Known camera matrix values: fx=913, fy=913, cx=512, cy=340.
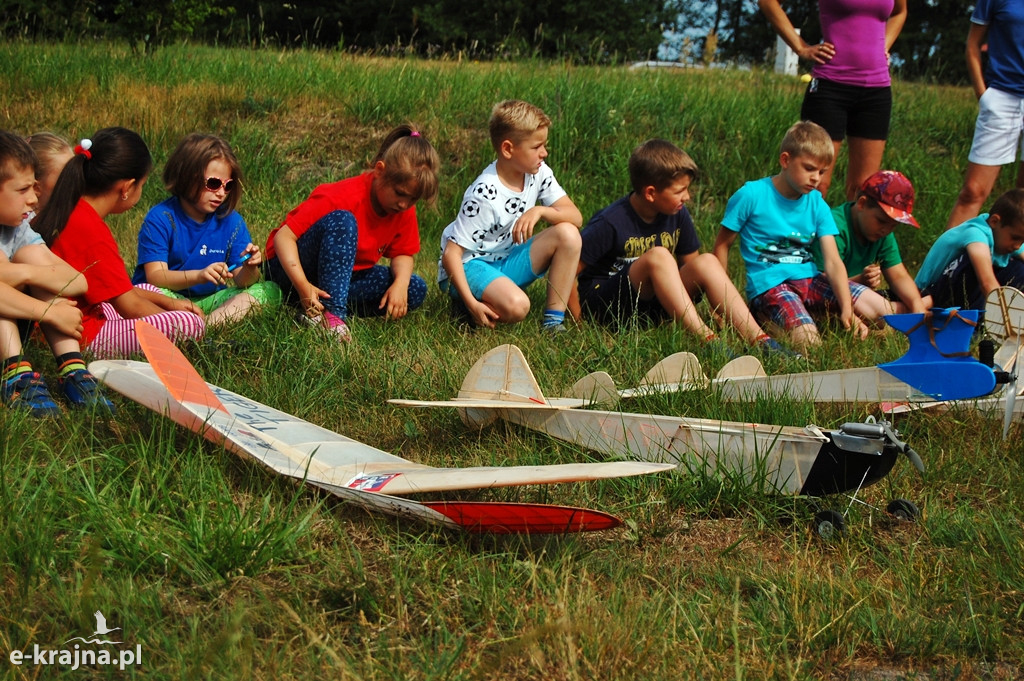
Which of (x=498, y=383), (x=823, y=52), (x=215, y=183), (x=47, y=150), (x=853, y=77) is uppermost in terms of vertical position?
(x=823, y=52)

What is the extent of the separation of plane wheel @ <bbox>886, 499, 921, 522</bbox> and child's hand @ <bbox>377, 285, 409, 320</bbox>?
2.47m

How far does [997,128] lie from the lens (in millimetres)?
5359

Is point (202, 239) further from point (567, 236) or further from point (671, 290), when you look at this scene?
point (671, 290)

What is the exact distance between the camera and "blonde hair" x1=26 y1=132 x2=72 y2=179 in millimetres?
3803

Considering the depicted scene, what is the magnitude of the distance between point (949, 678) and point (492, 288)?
280 cm

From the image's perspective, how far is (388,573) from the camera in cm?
215

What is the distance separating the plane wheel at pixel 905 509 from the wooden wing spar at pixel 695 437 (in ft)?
0.56

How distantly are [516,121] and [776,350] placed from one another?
1612 millimetres

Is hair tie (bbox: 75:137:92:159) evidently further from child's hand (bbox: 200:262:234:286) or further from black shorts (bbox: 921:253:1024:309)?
black shorts (bbox: 921:253:1024:309)

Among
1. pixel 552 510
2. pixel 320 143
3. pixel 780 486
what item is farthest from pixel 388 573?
pixel 320 143

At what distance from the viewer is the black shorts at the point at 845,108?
211 inches

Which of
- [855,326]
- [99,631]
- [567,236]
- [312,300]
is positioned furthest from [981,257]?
[99,631]

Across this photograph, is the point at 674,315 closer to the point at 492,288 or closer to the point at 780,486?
the point at 492,288

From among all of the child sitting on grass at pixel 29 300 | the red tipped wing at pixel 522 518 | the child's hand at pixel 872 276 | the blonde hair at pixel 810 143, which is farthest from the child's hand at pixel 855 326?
the child sitting on grass at pixel 29 300
